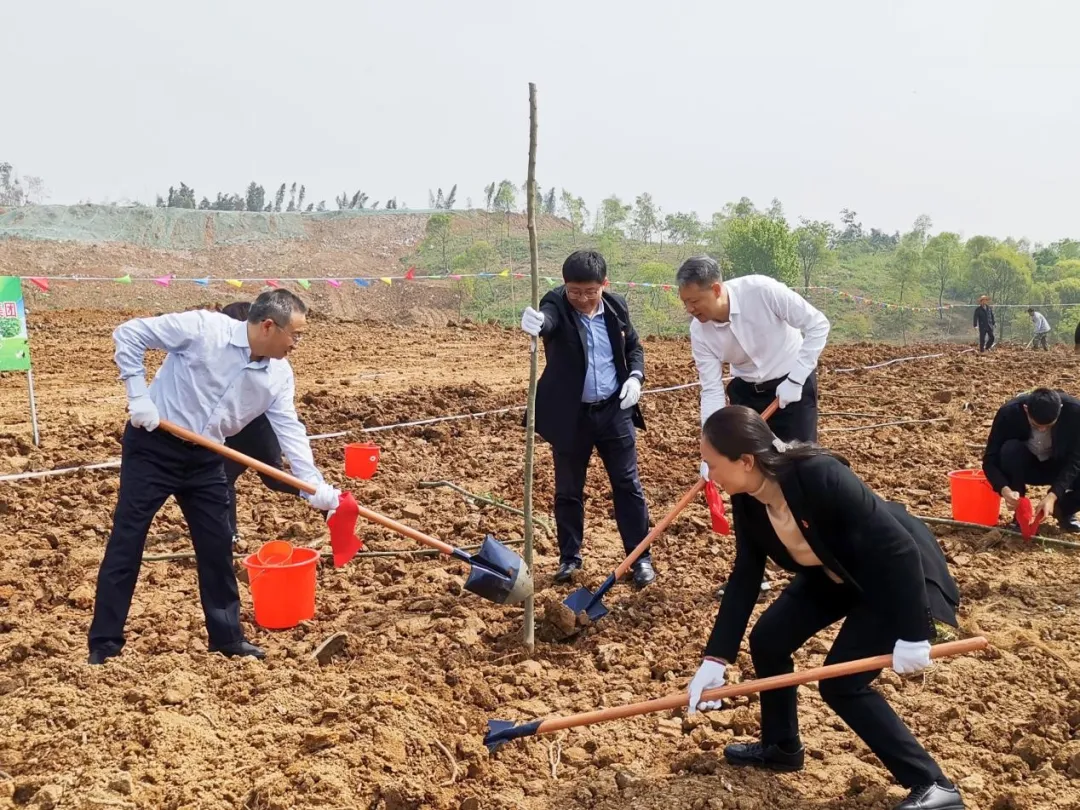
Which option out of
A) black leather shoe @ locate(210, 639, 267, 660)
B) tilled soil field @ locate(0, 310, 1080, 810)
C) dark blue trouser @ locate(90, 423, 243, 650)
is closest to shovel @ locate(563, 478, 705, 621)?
tilled soil field @ locate(0, 310, 1080, 810)

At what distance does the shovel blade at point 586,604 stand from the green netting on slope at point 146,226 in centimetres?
3279

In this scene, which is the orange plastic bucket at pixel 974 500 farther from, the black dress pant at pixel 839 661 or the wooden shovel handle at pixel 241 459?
the wooden shovel handle at pixel 241 459

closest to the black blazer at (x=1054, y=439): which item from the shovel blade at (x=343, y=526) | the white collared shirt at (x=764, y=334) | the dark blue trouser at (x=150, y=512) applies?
the white collared shirt at (x=764, y=334)

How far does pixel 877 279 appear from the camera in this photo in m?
37.8

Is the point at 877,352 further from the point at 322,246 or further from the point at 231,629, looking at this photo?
the point at 322,246

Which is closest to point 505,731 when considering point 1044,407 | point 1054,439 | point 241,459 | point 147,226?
point 241,459

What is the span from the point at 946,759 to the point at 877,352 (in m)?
14.6

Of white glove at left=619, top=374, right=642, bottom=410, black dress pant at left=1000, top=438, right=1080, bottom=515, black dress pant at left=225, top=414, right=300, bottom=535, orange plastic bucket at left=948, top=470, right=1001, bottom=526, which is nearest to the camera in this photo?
white glove at left=619, top=374, right=642, bottom=410

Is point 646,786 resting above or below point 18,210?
below

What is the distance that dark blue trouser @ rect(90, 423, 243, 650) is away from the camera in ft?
11.0

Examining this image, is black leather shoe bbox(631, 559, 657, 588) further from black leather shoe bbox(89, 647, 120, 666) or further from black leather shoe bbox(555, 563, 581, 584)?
black leather shoe bbox(89, 647, 120, 666)

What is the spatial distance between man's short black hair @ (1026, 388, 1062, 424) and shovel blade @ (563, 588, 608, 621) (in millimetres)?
2810

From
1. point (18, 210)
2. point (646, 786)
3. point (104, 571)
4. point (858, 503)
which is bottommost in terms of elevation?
point (646, 786)

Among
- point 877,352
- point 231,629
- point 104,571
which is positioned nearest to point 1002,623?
point 231,629
